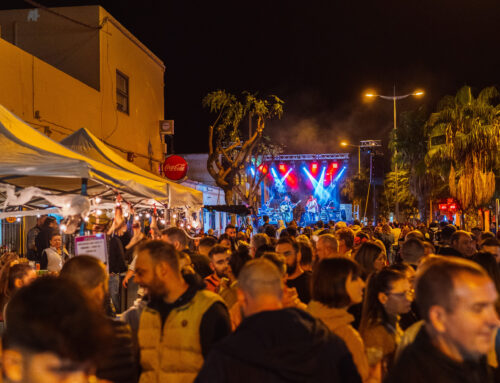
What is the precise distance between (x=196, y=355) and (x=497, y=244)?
19.2 feet

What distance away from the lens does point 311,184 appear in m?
67.4

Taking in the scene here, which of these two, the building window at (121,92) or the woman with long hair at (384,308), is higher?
the building window at (121,92)

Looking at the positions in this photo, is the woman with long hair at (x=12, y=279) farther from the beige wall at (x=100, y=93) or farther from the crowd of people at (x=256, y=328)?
the beige wall at (x=100, y=93)

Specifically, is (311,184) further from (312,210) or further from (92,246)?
(92,246)

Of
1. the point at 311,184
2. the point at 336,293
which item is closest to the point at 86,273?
the point at 336,293

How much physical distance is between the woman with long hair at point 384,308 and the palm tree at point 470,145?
18.3 m

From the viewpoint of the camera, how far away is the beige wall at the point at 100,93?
1259cm

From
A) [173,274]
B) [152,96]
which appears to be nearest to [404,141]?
[152,96]

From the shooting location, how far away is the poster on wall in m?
6.79

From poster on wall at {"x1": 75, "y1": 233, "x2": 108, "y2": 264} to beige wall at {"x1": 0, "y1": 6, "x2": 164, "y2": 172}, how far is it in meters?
6.48

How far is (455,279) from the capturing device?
101 inches

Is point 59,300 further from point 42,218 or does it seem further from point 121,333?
point 42,218

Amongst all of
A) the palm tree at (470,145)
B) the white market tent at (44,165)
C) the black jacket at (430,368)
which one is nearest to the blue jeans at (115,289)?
the white market tent at (44,165)

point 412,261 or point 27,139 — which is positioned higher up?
point 27,139
